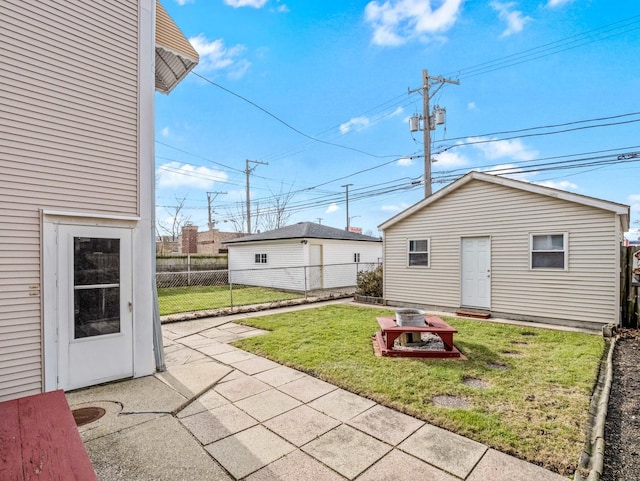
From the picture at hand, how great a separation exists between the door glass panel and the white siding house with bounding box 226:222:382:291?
9.75 meters

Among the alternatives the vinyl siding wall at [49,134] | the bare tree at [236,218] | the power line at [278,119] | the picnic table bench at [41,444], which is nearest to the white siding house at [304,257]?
the power line at [278,119]

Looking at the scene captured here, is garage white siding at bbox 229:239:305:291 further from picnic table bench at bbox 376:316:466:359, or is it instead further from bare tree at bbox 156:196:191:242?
bare tree at bbox 156:196:191:242

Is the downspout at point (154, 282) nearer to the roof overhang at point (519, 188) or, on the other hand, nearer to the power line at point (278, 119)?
the power line at point (278, 119)

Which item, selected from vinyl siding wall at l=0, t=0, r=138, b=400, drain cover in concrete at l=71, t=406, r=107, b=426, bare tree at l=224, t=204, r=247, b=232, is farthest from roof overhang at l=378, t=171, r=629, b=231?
bare tree at l=224, t=204, r=247, b=232

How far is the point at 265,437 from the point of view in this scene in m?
2.89

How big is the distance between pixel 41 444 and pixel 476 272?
30.5 feet

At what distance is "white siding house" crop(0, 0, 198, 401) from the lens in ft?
11.7

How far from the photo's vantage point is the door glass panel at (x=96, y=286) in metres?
4.00

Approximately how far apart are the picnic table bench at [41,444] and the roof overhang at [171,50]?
4.96 m

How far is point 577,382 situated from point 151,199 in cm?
615

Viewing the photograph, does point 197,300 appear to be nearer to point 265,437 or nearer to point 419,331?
point 419,331

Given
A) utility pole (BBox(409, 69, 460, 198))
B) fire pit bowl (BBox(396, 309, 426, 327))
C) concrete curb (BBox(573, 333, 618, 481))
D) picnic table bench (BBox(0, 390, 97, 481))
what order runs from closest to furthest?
picnic table bench (BBox(0, 390, 97, 481)), concrete curb (BBox(573, 333, 618, 481)), fire pit bowl (BBox(396, 309, 426, 327)), utility pole (BBox(409, 69, 460, 198))

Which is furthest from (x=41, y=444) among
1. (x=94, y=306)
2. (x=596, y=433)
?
(x=596, y=433)

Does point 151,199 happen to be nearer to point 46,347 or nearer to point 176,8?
point 46,347
